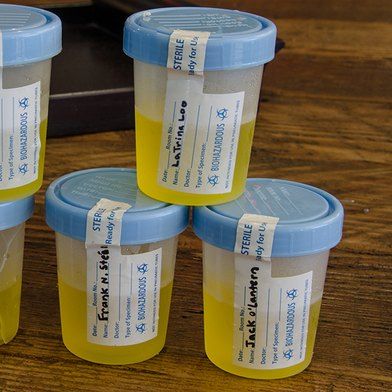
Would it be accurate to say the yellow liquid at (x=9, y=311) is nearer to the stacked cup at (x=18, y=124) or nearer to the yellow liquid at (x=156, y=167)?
the stacked cup at (x=18, y=124)

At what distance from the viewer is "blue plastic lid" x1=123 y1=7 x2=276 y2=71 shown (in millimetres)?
768

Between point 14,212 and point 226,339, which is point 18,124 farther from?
point 226,339

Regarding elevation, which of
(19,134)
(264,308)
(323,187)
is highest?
(19,134)

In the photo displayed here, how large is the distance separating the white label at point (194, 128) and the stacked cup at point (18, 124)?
0.36ft

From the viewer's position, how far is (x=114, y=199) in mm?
814

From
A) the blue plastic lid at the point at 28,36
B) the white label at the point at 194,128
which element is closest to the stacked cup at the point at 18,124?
the blue plastic lid at the point at 28,36

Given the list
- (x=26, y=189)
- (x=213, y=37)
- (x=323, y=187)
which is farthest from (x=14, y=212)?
(x=323, y=187)

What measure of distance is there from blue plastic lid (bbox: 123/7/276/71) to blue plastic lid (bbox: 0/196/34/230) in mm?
158

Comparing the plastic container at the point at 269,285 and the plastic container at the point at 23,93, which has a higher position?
the plastic container at the point at 23,93

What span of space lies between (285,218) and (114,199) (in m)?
0.15

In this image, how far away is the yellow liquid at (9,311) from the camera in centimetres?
83

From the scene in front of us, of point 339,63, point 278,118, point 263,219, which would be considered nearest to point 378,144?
point 278,118

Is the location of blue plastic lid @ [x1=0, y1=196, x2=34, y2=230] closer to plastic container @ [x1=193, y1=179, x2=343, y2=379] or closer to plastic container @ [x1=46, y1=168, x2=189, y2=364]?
plastic container @ [x1=46, y1=168, x2=189, y2=364]

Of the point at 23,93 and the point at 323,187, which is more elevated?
the point at 23,93
